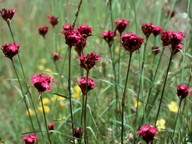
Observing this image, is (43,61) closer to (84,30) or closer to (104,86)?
(104,86)

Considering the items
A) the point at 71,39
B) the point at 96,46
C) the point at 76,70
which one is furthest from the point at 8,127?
the point at 71,39

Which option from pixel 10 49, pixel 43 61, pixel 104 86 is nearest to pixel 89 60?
pixel 10 49

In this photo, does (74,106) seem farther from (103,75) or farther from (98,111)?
(103,75)

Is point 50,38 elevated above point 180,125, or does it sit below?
above

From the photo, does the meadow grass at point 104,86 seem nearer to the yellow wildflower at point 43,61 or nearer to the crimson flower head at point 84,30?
the yellow wildflower at point 43,61

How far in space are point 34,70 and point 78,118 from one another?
4.10ft

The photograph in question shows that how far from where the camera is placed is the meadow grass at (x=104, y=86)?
6.77ft

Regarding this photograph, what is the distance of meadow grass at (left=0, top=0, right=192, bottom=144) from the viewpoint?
2.06 m

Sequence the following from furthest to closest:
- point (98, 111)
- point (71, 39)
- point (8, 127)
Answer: point (8, 127)
point (98, 111)
point (71, 39)

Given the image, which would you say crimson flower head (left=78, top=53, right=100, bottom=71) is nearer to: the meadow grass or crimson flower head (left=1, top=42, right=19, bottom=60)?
the meadow grass

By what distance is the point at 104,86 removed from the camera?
2.78 meters

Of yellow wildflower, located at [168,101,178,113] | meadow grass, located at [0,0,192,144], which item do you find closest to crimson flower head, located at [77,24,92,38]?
meadow grass, located at [0,0,192,144]

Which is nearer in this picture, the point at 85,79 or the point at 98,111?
the point at 85,79

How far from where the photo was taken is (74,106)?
8.17 feet
